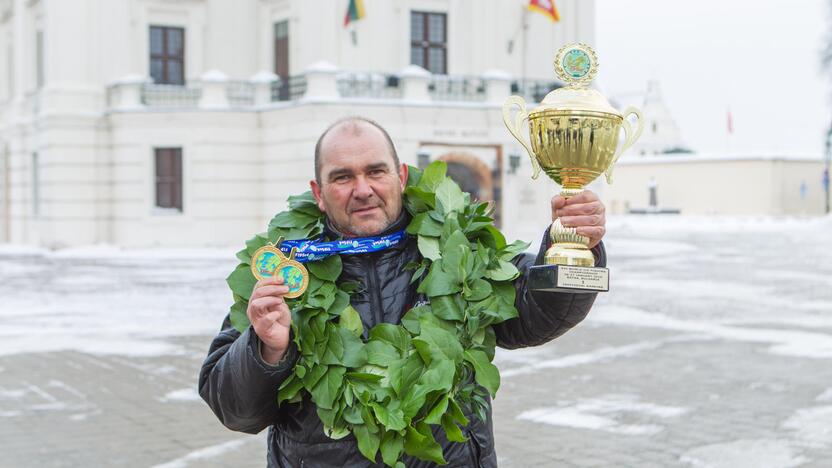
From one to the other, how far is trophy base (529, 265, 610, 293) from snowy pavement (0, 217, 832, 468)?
3.68m

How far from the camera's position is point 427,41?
32.1m

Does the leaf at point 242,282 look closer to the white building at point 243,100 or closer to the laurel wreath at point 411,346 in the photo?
the laurel wreath at point 411,346

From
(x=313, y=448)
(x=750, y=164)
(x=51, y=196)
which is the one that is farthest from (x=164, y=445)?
(x=750, y=164)

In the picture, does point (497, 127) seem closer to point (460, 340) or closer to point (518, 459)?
point (518, 459)

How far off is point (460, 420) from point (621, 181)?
61014mm

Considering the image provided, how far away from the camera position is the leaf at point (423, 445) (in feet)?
10.2

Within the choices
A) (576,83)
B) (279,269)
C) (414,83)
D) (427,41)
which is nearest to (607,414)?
(576,83)

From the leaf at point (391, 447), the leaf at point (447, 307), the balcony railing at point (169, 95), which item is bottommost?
the leaf at point (391, 447)

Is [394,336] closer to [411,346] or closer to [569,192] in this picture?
[411,346]

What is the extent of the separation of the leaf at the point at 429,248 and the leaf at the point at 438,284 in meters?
0.04

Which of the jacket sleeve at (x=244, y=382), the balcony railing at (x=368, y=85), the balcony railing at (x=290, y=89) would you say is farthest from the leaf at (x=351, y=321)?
the balcony railing at (x=290, y=89)

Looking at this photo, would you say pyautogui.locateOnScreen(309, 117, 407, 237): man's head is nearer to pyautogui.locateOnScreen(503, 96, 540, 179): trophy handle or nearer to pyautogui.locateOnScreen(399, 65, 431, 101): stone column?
pyautogui.locateOnScreen(503, 96, 540, 179): trophy handle

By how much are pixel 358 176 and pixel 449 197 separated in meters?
A: 0.39

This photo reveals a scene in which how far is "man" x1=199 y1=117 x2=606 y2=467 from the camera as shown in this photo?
10.4ft
